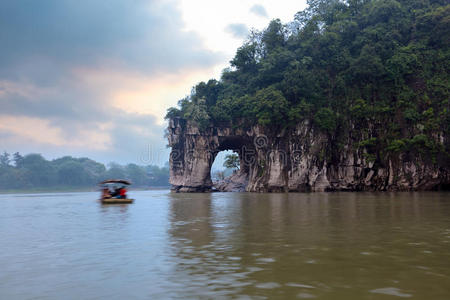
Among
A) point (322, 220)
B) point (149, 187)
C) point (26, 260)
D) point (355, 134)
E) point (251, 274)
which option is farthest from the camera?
point (149, 187)

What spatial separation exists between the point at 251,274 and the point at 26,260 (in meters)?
3.84

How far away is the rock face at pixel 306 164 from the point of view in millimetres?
33094

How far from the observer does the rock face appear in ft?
109

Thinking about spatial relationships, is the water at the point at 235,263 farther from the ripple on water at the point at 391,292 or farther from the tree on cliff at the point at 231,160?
the tree on cliff at the point at 231,160

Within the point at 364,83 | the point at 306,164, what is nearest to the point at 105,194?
the point at 306,164

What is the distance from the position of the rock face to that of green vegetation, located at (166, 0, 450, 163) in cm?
96

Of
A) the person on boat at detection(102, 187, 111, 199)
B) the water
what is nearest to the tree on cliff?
the person on boat at detection(102, 187, 111, 199)

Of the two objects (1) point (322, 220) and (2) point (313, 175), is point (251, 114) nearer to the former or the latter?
(2) point (313, 175)

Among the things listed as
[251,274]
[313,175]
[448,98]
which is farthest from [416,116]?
[251,274]

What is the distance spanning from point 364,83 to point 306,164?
979 centimetres

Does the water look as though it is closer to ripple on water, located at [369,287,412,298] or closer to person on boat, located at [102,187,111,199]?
ripple on water, located at [369,287,412,298]

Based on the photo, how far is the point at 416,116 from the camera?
32.6 meters

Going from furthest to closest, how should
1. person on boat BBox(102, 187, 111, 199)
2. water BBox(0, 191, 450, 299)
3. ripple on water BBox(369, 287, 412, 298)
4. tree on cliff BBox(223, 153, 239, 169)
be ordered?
1. tree on cliff BBox(223, 153, 239, 169)
2. person on boat BBox(102, 187, 111, 199)
3. water BBox(0, 191, 450, 299)
4. ripple on water BBox(369, 287, 412, 298)

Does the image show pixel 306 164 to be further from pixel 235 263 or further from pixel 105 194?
pixel 235 263
